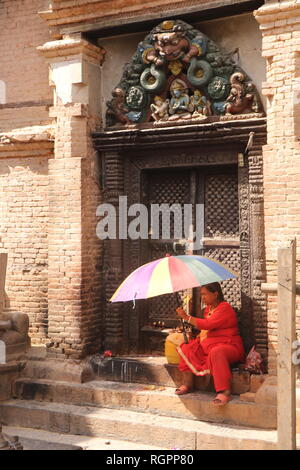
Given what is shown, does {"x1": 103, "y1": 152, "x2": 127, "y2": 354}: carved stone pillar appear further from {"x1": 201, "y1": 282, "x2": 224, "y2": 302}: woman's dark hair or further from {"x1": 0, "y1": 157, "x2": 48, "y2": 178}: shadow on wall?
{"x1": 201, "y1": 282, "x2": 224, "y2": 302}: woman's dark hair

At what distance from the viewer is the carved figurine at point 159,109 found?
7852 mm

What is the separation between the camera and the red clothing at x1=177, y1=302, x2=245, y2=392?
6.70m

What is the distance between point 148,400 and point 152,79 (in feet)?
13.8

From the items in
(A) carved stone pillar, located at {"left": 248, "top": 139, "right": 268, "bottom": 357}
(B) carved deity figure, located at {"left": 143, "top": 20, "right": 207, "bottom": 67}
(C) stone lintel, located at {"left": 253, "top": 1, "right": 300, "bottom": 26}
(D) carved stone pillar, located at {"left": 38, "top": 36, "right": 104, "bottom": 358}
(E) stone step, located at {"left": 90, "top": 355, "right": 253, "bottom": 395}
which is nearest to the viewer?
(C) stone lintel, located at {"left": 253, "top": 1, "right": 300, "bottom": 26}

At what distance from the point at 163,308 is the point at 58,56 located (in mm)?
3850

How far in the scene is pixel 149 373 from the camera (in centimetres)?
751

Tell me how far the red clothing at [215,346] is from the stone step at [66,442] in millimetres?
1028

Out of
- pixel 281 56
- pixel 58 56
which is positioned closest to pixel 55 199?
pixel 58 56

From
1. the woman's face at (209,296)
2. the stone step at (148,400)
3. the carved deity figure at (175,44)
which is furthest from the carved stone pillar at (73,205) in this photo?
the woman's face at (209,296)

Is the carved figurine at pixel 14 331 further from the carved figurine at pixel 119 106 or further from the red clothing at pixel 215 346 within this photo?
the carved figurine at pixel 119 106

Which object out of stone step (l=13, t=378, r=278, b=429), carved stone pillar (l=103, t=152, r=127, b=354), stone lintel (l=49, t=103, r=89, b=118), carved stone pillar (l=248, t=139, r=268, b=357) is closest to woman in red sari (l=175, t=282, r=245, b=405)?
stone step (l=13, t=378, r=278, b=429)

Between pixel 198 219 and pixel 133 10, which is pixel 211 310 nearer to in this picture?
pixel 198 219

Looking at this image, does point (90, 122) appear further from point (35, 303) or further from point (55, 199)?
point (35, 303)

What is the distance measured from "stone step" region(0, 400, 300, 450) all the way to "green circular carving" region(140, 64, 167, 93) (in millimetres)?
4208
